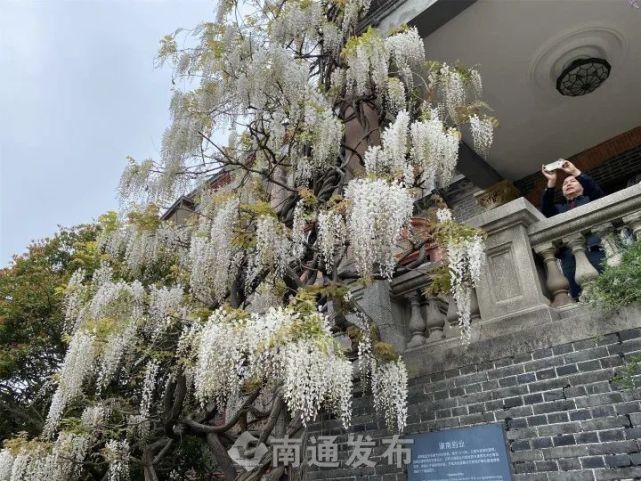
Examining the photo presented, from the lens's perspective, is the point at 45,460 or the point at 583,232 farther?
the point at 45,460

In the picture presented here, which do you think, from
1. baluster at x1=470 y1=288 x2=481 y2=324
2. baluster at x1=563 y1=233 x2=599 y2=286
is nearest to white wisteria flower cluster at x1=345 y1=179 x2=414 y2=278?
baluster at x1=470 y1=288 x2=481 y2=324

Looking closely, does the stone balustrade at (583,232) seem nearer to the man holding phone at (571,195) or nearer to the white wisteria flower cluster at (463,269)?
the man holding phone at (571,195)

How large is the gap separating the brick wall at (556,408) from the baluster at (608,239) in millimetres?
632

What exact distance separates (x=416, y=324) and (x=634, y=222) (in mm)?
2010

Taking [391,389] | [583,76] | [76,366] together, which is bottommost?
[391,389]

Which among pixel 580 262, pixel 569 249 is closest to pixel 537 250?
pixel 569 249

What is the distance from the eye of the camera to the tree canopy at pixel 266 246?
3.99m

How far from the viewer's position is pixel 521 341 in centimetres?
383

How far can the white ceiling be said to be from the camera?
5.78m

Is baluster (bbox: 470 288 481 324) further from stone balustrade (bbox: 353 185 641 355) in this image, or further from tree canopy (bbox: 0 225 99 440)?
tree canopy (bbox: 0 225 99 440)

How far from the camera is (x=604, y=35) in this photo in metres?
6.06

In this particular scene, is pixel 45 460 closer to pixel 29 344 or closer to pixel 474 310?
pixel 29 344

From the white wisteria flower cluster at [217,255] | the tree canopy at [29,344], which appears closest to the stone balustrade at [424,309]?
the white wisteria flower cluster at [217,255]

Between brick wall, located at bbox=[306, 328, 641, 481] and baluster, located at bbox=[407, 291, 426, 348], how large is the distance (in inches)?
18.3
